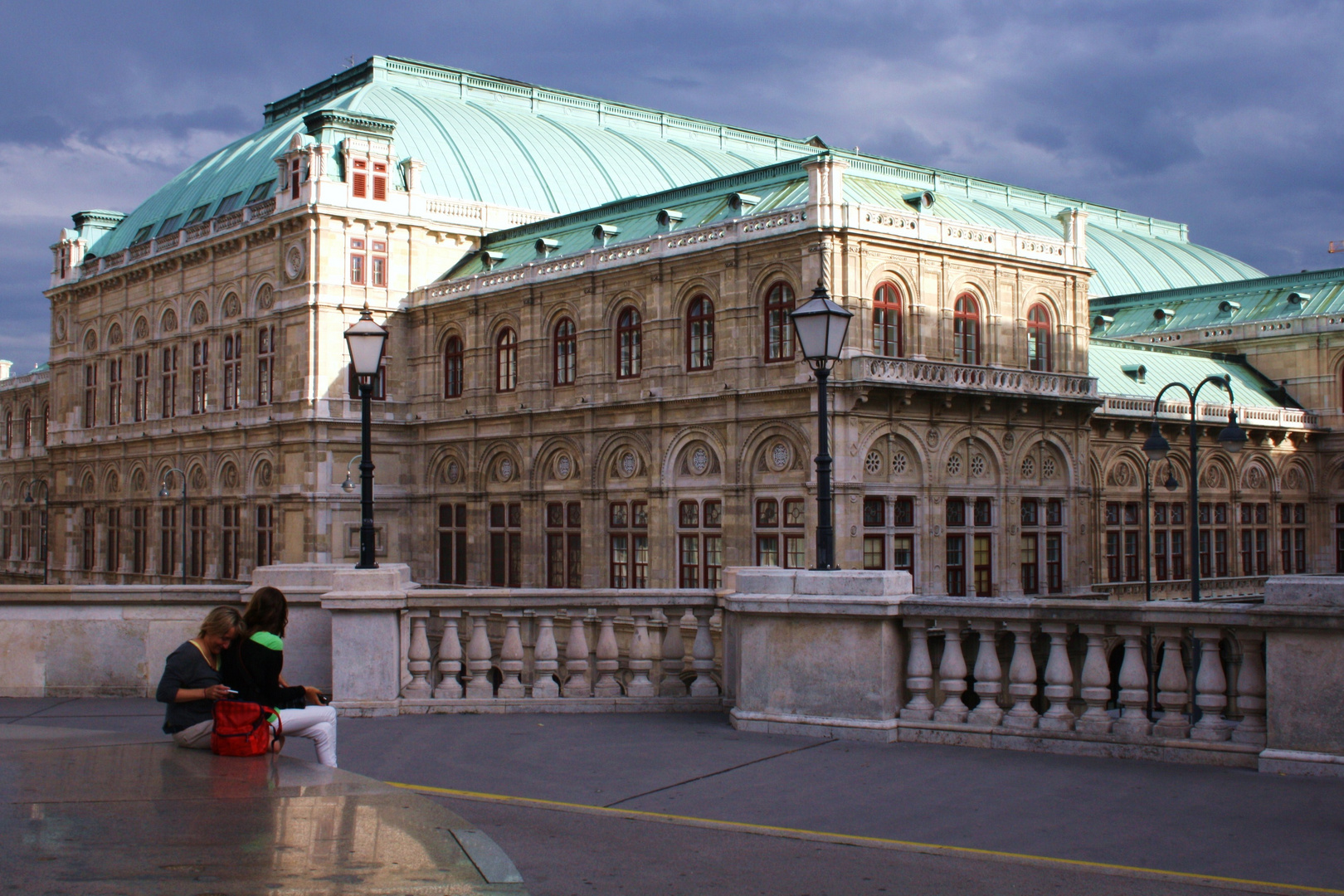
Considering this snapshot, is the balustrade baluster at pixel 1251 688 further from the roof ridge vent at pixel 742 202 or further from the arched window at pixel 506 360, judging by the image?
the arched window at pixel 506 360

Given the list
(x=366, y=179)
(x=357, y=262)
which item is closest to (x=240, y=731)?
(x=357, y=262)

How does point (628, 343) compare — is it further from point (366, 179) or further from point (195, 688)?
point (195, 688)

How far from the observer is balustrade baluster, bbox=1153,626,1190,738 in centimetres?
997

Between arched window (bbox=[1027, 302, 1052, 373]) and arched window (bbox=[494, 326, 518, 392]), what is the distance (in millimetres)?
17382

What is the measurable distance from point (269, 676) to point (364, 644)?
11.8ft

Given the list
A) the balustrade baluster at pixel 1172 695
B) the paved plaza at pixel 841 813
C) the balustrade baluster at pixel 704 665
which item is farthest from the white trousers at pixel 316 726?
the balustrade baluster at pixel 1172 695

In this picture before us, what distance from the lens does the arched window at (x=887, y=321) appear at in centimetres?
3662

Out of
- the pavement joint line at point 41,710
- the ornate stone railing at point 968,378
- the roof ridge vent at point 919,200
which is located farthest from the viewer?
the roof ridge vent at point 919,200

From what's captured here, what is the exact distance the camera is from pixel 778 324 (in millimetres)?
37000

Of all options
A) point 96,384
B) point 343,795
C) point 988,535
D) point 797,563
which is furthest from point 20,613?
point 96,384

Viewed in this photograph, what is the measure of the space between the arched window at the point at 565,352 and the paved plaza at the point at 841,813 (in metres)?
32.2

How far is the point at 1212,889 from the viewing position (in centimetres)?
705

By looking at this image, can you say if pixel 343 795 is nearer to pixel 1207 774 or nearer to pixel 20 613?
pixel 1207 774

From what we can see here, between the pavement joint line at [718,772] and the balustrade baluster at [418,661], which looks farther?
the balustrade baluster at [418,661]
